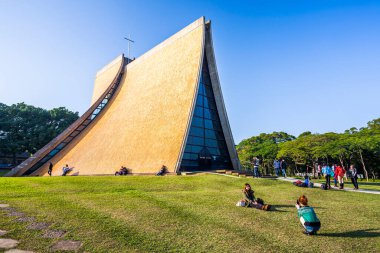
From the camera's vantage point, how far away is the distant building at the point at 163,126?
2059 centimetres

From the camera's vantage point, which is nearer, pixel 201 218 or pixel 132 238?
pixel 132 238

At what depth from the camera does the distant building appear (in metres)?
20.6

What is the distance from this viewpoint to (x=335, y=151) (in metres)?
42.2

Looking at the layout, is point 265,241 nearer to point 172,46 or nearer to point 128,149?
point 128,149

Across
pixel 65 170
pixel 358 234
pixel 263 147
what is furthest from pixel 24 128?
pixel 263 147

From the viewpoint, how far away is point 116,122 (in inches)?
1042

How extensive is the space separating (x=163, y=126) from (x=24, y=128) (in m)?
29.4

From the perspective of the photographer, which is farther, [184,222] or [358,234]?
[184,222]

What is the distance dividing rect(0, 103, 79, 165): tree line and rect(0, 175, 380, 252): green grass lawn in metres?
31.9

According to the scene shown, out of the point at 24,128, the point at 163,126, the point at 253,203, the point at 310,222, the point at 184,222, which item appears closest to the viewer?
the point at 310,222

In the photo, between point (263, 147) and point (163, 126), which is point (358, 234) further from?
point (263, 147)

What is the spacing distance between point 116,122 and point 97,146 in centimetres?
304

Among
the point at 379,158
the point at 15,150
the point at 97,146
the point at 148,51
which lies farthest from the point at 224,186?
the point at 379,158

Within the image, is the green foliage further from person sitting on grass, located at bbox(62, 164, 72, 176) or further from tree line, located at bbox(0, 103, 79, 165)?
tree line, located at bbox(0, 103, 79, 165)
